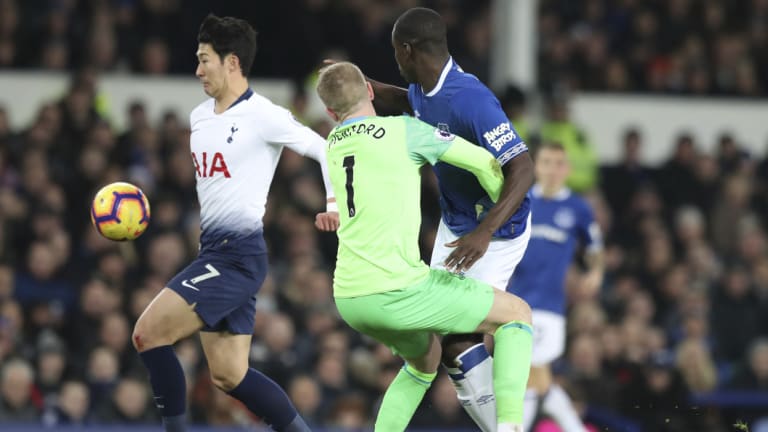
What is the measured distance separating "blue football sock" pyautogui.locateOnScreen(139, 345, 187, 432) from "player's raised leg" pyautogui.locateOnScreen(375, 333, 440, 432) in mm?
1037

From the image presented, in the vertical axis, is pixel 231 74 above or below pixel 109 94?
above

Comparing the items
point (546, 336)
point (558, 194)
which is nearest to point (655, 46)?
point (558, 194)

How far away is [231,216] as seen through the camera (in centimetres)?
715

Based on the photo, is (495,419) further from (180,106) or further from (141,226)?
(180,106)

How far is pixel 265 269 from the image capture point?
732 centimetres

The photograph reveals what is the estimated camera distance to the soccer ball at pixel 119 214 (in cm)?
721

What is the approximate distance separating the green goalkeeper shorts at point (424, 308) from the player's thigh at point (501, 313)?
0.04m

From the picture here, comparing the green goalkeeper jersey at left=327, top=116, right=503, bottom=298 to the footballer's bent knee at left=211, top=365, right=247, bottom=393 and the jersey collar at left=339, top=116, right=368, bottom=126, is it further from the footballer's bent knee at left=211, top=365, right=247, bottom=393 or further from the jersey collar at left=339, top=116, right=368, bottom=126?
the footballer's bent knee at left=211, top=365, right=247, bottom=393

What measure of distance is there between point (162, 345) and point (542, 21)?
33.2ft

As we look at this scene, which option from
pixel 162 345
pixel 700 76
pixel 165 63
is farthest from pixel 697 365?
pixel 162 345

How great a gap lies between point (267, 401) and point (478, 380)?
111 cm

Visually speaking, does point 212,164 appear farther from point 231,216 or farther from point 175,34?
point 175,34

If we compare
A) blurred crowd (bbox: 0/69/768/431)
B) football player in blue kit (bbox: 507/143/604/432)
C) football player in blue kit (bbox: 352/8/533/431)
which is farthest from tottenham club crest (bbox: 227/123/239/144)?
blurred crowd (bbox: 0/69/768/431)

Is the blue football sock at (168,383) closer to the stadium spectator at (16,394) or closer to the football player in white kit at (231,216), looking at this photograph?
the football player in white kit at (231,216)
